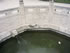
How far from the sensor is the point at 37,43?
3.52 m

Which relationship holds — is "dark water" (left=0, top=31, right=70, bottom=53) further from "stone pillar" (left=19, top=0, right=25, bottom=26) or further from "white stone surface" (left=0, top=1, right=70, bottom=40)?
"stone pillar" (left=19, top=0, right=25, bottom=26)

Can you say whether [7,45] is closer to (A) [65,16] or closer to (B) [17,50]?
(B) [17,50]

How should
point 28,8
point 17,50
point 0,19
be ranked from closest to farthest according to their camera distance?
point 17,50, point 0,19, point 28,8

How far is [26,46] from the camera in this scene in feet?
11.1

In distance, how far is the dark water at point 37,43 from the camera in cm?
317

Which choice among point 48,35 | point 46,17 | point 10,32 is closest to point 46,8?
point 46,17

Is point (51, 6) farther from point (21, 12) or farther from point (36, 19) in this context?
point (21, 12)

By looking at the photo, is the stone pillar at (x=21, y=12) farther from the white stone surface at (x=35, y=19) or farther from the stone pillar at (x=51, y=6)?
the stone pillar at (x=51, y=6)

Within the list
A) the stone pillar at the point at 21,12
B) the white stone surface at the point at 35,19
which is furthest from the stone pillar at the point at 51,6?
the stone pillar at the point at 21,12

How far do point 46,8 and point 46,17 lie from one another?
416 mm

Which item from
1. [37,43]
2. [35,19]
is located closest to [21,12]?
[35,19]

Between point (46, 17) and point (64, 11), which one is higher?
point (64, 11)

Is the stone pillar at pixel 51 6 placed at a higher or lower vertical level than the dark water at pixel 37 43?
higher

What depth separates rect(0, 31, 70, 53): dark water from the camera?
3172 mm
